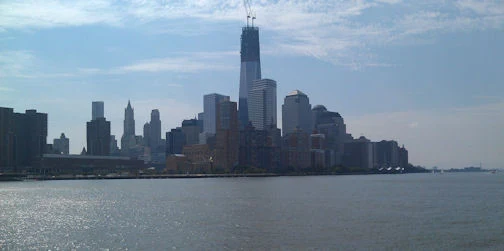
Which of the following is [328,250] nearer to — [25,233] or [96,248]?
[96,248]

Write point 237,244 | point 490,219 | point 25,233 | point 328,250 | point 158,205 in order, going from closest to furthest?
point 328,250 → point 237,244 → point 25,233 → point 490,219 → point 158,205

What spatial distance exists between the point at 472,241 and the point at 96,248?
32852mm

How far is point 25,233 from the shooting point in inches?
2414

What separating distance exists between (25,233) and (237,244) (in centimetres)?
2317

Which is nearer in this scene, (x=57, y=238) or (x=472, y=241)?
(x=472, y=241)

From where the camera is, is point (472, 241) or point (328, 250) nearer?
point (328, 250)

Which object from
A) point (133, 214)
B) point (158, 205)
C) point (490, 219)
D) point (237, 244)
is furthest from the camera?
A: point (158, 205)

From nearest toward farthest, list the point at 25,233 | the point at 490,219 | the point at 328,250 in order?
the point at 328,250 → the point at 25,233 → the point at 490,219

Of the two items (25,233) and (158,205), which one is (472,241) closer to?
(25,233)

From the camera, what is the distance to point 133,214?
266 feet

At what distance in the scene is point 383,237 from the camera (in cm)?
5550

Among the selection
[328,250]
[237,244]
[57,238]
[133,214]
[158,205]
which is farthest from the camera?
[158,205]

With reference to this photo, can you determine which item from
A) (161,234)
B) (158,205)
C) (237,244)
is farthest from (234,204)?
(237,244)

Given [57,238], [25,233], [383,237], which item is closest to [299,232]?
[383,237]
